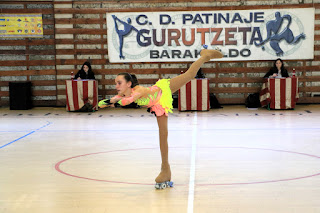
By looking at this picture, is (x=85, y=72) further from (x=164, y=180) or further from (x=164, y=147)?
(x=164, y=180)

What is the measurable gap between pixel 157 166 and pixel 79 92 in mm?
6509

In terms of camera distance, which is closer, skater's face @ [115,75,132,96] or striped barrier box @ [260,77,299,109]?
skater's face @ [115,75,132,96]

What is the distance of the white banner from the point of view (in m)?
11.7

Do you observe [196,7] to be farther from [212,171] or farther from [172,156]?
[212,171]

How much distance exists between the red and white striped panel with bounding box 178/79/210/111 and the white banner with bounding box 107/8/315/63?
1.21 metres

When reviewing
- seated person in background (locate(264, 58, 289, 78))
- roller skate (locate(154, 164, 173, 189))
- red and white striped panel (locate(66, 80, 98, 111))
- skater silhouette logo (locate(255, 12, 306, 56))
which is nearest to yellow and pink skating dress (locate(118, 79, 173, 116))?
roller skate (locate(154, 164, 173, 189))

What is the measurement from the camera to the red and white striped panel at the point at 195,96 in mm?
10852

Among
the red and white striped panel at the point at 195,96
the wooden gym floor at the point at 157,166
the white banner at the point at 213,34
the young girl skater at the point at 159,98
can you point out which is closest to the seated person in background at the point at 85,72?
the white banner at the point at 213,34

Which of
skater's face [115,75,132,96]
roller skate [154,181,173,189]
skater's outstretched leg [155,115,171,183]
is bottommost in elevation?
roller skate [154,181,173,189]

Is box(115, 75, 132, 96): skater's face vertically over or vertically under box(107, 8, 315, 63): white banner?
under

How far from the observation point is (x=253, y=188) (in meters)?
3.92

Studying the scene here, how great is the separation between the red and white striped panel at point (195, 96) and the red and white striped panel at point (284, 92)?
1586 mm

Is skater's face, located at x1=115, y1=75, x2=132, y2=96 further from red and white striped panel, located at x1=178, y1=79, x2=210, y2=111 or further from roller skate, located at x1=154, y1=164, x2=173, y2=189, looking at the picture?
red and white striped panel, located at x1=178, y1=79, x2=210, y2=111

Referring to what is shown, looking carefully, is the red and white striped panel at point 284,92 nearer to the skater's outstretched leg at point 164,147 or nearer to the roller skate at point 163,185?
the skater's outstretched leg at point 164,147
